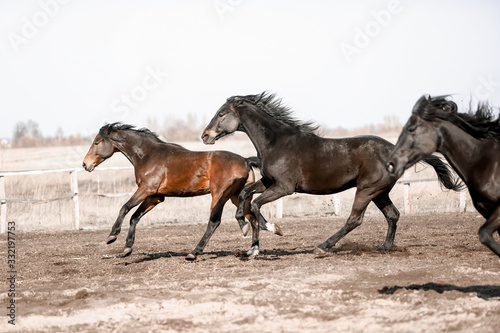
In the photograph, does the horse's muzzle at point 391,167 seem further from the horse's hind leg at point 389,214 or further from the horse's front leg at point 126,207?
the horse's front leg at point 126,207

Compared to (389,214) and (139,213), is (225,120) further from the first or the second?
(389,214)

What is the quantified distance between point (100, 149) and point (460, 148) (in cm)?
604

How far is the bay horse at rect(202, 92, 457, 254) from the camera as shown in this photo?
8.38m

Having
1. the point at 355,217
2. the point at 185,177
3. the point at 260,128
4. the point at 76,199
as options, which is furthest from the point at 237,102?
the point at 76,199

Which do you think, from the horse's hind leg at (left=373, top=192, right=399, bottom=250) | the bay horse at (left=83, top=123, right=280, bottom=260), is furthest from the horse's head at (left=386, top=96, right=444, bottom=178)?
the bay horse at (left=83, top=123, right=280, bottom=260)

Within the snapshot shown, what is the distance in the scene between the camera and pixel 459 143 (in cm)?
559

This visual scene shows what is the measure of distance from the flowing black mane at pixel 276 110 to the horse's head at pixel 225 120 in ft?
0.20

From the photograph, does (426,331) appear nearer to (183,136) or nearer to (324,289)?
(324,289)

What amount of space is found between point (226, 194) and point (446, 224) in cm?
638

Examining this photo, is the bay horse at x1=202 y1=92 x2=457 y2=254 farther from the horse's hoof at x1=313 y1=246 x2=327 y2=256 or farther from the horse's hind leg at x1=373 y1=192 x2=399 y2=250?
the horse's hind leg at x1=373 y1=192 x2=399 y2=250

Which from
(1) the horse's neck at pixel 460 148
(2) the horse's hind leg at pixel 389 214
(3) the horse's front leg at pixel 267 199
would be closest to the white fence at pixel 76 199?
(2) the horse's hind leg at pixel 389 214

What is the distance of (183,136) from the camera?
58.4 meters

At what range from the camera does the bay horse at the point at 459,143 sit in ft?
17.8

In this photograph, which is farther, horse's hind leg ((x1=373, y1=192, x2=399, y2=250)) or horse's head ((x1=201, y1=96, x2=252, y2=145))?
horse's hind leg ((x1=373, y1=192, x2=399, y2=250))
